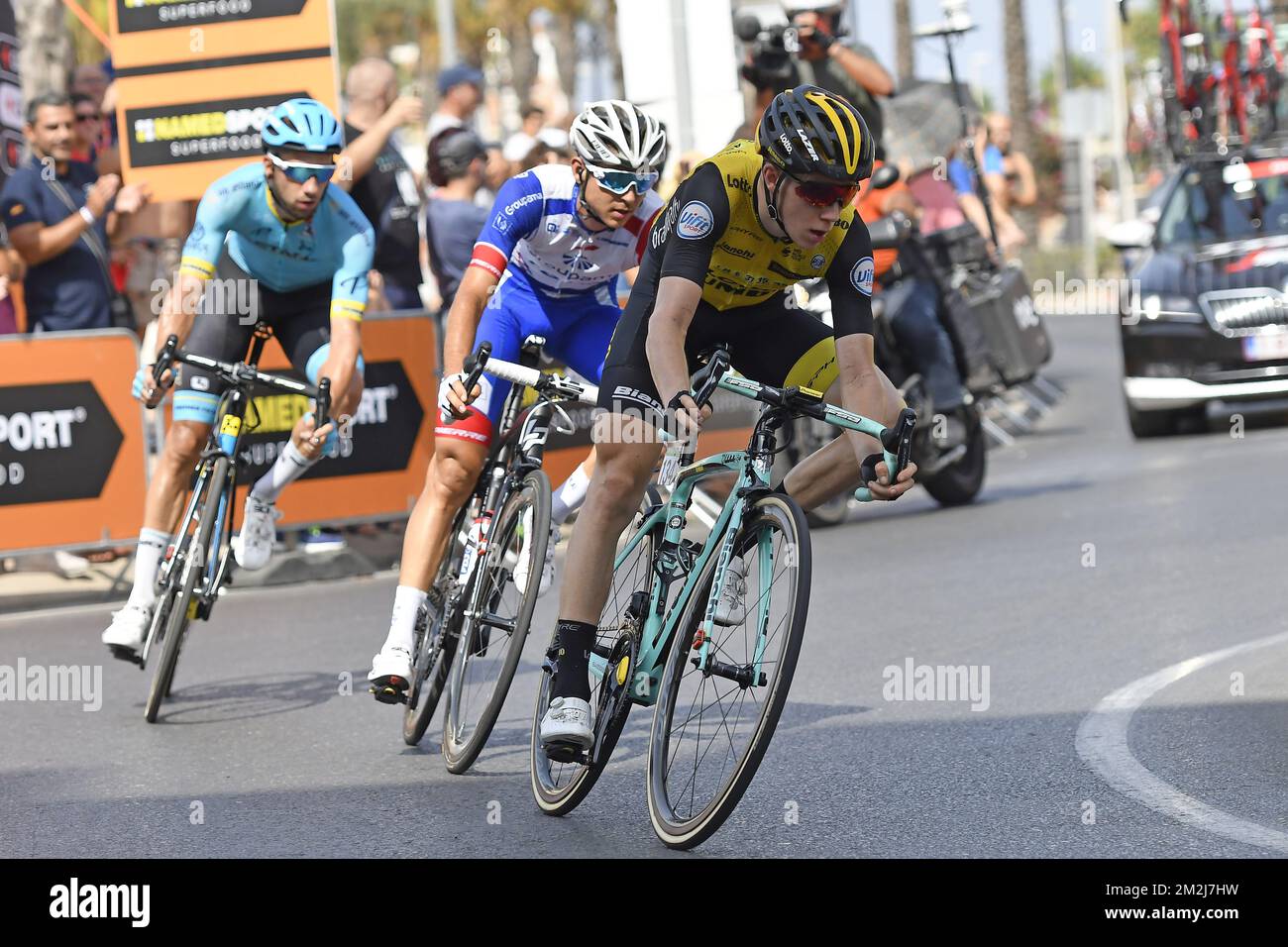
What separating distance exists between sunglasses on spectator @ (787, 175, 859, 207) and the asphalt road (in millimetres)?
1682

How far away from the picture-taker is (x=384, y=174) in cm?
1266

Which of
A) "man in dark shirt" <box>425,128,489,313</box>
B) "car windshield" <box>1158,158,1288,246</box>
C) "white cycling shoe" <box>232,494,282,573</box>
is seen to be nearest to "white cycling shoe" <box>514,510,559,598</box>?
"white cycling shoe" <box>232,494,282,573</box>

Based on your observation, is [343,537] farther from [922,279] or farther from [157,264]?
[922,279]

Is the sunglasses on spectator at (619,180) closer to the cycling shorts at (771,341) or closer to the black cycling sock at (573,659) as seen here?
the cycling shorts at (771,341)

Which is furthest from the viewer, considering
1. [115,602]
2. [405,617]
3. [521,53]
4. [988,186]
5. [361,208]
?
[521,53]

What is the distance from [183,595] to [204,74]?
5832mm

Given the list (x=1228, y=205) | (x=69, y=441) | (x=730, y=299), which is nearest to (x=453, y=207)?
(x=69, y=441)

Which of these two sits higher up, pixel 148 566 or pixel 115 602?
pixel 148 566

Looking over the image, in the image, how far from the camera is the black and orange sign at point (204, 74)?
12.9 metres

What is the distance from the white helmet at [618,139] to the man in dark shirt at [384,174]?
5606mm

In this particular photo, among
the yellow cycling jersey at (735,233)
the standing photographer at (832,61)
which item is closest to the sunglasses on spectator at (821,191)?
the yellow cycling jersey at (735,233)

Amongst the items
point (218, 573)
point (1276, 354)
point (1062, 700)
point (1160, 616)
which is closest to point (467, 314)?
point (218, 573)

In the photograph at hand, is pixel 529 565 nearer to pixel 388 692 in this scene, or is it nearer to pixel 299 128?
pixel 388 692
